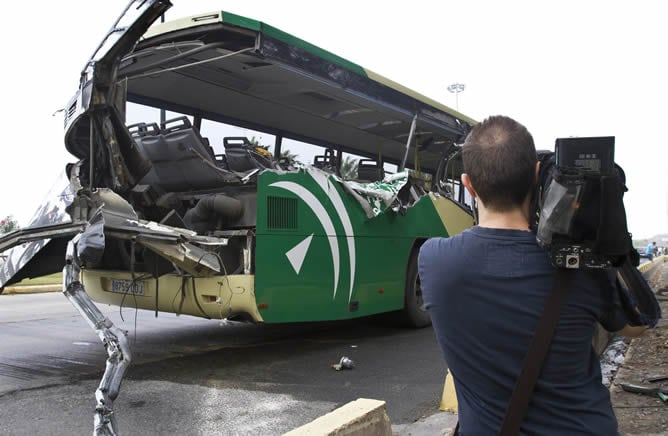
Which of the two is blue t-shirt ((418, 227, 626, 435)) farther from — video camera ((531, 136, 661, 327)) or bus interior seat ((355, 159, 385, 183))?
bus interior seat ((355, 159, 385, 183))

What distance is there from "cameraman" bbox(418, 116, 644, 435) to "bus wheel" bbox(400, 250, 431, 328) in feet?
21.7

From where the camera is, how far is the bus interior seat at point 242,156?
22.5 feet

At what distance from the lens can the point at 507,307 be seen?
4.81 feet

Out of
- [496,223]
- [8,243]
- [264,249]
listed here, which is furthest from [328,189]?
[496,223]

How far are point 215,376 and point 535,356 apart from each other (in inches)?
183

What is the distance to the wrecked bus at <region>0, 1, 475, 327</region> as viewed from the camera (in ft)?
16.9

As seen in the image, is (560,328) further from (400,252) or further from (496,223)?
(400,252)

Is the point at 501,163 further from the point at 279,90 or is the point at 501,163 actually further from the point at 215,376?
the point at 279,90

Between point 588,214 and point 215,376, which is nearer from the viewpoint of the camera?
point 588,214

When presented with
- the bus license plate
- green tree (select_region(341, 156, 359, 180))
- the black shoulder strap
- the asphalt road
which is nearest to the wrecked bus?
the bus license plate

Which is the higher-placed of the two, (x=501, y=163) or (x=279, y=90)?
(x=279, y=90)

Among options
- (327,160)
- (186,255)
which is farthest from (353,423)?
(327,160)

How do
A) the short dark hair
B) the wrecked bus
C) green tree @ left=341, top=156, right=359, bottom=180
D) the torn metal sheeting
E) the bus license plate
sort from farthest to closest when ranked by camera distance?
green tree @ left=341, top=156, right=359, bottom=180 → the bus license plate → the wrecked bus → the torn metal sheeting → the short dark hair

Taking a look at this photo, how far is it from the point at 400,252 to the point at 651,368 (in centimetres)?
333
